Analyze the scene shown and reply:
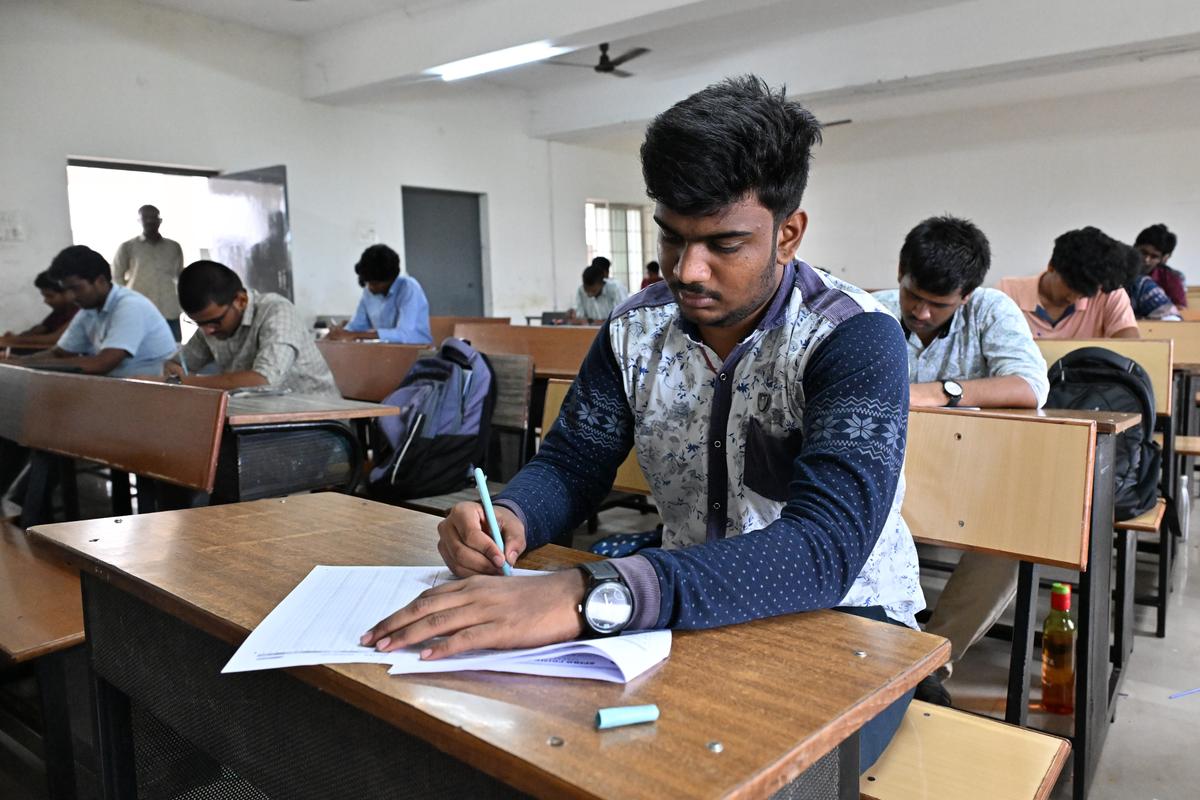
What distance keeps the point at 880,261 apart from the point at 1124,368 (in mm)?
8814

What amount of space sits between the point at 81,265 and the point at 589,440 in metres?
3.33

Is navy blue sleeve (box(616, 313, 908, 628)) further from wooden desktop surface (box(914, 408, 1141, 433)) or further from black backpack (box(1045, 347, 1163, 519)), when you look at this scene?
black backpack (box(1045, 347, 1163, 519))

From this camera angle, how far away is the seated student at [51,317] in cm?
Answer: 518

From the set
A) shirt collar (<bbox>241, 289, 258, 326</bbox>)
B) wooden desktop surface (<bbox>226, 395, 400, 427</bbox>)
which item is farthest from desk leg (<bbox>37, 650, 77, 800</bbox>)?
shirt collar (<bbox>241, 289, 258, 326</bbox>)

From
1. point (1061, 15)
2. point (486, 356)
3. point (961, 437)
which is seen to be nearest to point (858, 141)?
point (1061, 15)

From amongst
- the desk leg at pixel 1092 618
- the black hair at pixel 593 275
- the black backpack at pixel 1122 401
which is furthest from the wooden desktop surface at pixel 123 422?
the black hair at pixel 593 275

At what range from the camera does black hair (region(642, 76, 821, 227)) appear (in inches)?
37.2

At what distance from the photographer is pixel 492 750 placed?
0.58 metres

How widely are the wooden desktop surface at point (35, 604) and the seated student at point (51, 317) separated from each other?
11.5ft

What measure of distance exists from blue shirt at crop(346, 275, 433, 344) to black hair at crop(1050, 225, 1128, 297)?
3.34 m

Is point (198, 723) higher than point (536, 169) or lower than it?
lower

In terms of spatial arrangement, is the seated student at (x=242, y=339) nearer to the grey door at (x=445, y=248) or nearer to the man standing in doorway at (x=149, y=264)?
the man standing in doorway at (x=149, y=264)

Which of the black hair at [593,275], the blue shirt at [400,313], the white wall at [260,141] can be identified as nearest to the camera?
the blue shirt at [400,313]

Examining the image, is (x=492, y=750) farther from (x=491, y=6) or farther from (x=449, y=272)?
(x=449, y=272)
